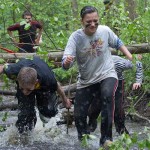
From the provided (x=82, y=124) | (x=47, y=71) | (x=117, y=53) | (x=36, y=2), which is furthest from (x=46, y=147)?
(x=36, y=2)

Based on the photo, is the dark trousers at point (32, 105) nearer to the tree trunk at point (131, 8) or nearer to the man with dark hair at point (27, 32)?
the man with dark hair at point (27, 32)

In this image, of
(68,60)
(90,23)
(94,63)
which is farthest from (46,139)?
(90,23)

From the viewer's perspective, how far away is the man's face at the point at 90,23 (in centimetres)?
577

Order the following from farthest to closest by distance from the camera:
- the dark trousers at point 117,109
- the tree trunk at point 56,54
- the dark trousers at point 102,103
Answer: the tree trunk at point 56,54 → the dark trousers at point 117,109 → the dark trousers at point 102,103

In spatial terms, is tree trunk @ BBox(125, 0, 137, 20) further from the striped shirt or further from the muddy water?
the striped shirt

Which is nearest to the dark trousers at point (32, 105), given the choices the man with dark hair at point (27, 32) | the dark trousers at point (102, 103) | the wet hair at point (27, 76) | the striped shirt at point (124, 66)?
the dark trousers at point (102, 103)

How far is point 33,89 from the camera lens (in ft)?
18.9

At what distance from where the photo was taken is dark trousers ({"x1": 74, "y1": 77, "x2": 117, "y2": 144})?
5723 millimetres

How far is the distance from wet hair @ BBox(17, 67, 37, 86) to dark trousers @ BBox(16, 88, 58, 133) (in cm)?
81

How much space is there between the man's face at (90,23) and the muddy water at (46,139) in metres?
1.77

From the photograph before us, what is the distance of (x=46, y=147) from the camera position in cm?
638

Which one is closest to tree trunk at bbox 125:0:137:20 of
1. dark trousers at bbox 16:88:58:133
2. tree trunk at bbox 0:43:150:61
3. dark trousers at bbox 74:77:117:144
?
tree trunk at bbox 0:43:150:61

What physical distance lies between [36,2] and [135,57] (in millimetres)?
12364

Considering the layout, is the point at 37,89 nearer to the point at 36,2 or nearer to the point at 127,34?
the point at 127,34
